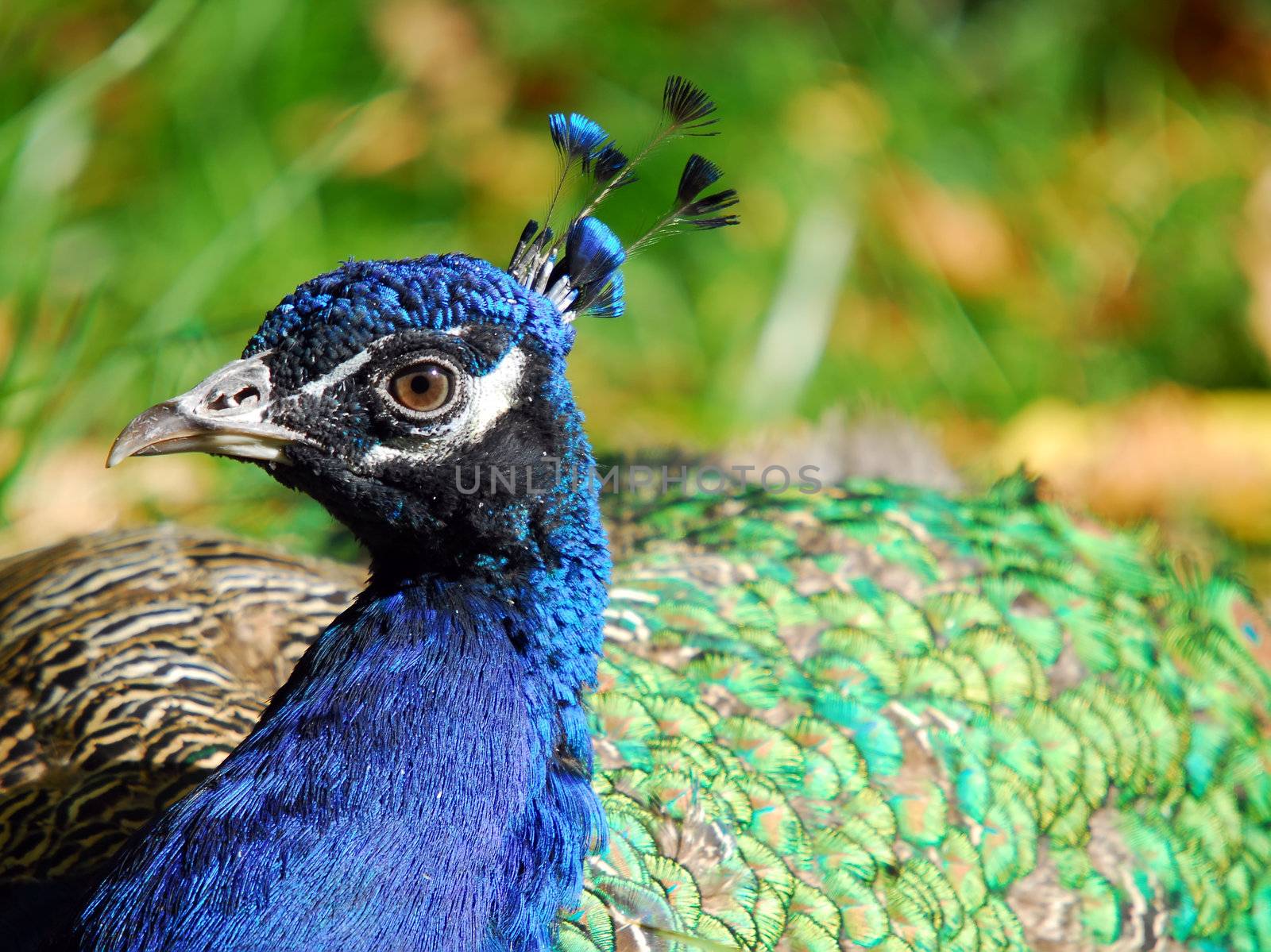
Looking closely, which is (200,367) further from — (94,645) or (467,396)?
(467,396)

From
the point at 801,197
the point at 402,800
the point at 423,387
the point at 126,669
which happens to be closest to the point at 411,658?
the point at 402,800

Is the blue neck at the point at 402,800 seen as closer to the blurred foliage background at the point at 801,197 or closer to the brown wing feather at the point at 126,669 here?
the brown wing feather at the point at 126,669

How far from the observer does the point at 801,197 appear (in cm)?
340

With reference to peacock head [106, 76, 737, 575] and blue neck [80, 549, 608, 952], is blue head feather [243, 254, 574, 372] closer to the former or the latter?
peacock head [106, 76, 737, 575]

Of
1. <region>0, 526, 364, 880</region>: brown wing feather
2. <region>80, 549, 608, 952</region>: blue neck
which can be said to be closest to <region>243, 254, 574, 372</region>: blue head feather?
<region>80, 549, 608, 952</region>: blue neck

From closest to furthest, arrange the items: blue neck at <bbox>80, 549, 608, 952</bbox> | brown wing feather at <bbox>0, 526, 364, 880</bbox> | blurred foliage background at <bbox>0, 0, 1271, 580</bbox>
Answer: blue neck at <bbox>80, 549, 608, 952</bbox>
brown wing feather at <bbox>0, 526, 364, 880</bbox>
blurred foliage background at <bbox>0, 0, 1271, 580</bbox>

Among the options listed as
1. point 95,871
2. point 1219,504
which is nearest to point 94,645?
point 95,871

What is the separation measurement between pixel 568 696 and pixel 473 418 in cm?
25

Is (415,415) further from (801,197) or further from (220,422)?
(801,197)

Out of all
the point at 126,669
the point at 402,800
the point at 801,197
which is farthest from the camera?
the point at 801,197

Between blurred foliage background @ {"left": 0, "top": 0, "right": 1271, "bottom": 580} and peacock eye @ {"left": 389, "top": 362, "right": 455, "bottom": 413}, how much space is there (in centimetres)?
149

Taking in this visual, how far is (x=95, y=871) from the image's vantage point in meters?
1.41

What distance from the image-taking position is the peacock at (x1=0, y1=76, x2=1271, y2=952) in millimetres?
1218

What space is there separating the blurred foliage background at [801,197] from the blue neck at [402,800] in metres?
1.46
